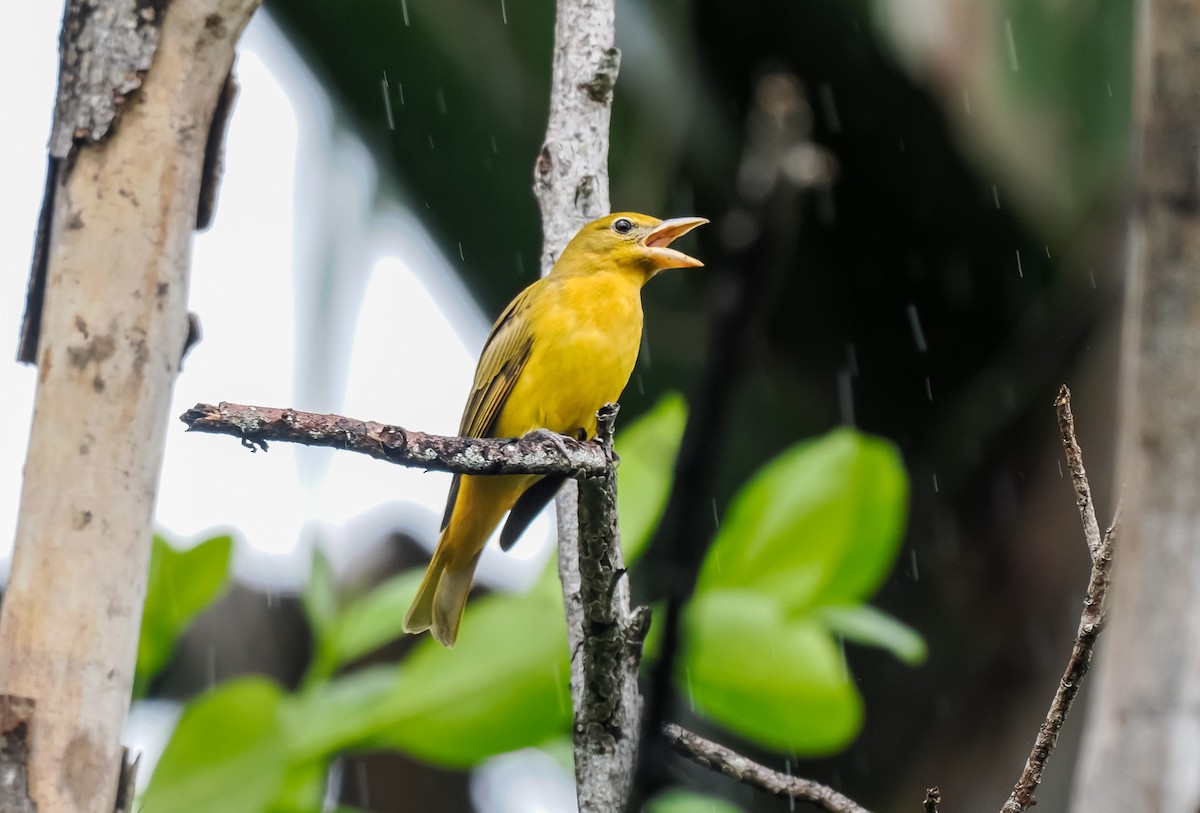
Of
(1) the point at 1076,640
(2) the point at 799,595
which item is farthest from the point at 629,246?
(1) the point at 1076,640

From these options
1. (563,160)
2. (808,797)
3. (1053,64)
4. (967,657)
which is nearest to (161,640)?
(563,160)

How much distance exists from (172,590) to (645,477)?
1279 mm

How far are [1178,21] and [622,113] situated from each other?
442cm

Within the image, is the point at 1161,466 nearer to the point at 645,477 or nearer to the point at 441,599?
the point at 645,477

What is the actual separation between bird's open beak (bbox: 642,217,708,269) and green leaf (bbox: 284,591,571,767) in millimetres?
1166

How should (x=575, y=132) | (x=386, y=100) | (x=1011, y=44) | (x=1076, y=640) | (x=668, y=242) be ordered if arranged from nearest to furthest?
(x=1076, y=640), (x=575, y=132), (x=668, y=242), (x=386, y=100), (x=1011, y=44)

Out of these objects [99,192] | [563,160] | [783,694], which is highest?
[563,160]

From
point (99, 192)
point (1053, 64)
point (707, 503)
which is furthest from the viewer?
point (1053, 64)

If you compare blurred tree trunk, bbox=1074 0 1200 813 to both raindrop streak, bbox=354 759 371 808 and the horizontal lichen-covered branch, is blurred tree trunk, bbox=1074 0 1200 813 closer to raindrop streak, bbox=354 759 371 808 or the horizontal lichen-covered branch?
the horizontal lichen-covered branch

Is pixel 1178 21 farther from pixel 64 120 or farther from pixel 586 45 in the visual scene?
pixel 586 45

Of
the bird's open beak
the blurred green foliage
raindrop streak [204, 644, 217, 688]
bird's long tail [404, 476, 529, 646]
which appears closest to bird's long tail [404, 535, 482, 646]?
bird's long tail [404, 476, 529, 646]

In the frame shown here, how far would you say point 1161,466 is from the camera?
3.05 feet

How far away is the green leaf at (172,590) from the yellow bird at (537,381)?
24.9 inches

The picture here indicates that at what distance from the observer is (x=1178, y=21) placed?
91 cm
